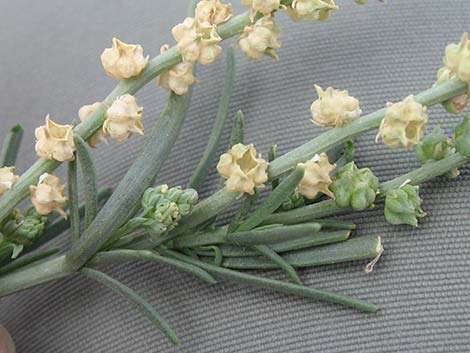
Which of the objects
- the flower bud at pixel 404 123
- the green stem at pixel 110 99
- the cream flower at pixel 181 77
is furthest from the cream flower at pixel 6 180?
the flower bud at pixel 404 123

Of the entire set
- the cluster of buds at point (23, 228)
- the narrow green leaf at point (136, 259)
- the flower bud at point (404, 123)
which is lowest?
the narrow green leaf at point (136, 259)

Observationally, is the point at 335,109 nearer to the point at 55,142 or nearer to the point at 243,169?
the point at 243,169

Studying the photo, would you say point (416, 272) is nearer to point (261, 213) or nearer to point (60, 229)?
point (261, 213)

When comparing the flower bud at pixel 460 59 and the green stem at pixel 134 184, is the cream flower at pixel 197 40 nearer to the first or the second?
the green stem at pixel 134 184

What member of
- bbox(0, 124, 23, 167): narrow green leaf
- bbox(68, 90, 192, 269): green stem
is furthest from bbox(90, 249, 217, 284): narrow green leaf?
bbox(0, 124, 23, 167): narrow green leaf

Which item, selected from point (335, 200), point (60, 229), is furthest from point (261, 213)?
point (60, 229)

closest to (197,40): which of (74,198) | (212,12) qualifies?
(212,12)

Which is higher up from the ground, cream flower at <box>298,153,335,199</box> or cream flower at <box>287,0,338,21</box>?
cream flower at <box>287,0,338,21</box>

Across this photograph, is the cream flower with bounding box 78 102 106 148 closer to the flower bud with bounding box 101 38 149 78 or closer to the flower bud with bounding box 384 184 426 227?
the flower bud with bounding box 101 38 149 78
